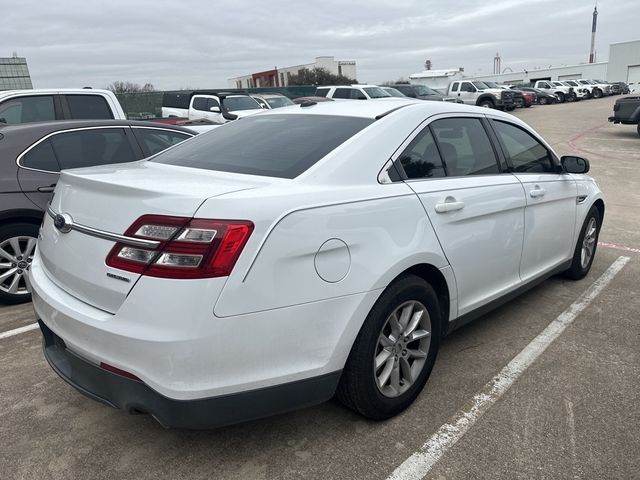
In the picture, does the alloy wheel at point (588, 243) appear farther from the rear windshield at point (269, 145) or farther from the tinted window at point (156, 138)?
the tinted window at point (156, 138)

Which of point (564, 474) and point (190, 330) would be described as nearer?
point (190, 330)

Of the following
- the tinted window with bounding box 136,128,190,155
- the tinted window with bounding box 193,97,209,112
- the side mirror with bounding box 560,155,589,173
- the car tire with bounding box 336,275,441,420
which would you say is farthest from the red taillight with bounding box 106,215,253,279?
the tinted window with bounding box 193,97,209,112

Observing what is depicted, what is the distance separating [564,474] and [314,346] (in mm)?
1271

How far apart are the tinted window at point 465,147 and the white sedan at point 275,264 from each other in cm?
2

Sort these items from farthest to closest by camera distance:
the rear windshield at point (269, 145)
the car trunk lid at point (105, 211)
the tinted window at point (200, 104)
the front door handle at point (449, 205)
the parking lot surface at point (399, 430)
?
the tinted window at point (200, 104) < the front door handle at point (449, 205) < the rear windshield at point (269, 145) < the parking lot surface at point (399, 430) < the car trunk lid at point (105, 211)

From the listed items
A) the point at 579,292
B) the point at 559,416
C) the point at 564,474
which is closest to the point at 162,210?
the point at 564,474

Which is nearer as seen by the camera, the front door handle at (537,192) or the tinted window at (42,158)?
the front door handle at (537,192)

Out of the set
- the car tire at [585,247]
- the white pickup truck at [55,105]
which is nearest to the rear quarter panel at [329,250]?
the car tire at [585,247]

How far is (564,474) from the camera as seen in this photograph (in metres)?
2.38

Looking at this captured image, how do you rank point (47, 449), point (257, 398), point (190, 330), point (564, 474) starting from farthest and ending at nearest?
point (47, 449) < point (564, 474) < point (257, 398) < point (190, 330)

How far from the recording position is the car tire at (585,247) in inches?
184

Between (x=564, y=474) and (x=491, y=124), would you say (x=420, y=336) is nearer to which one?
(x=564, y=474)

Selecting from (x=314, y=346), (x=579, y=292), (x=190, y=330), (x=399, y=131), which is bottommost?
(x=579, y=292)

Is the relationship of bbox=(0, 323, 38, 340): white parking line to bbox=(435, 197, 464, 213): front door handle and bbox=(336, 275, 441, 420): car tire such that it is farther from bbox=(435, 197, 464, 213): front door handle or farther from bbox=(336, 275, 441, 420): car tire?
bbox=(435, 197, 464, 213): front door handle
